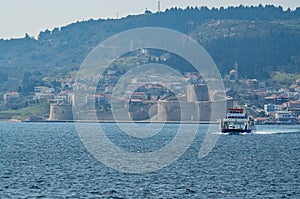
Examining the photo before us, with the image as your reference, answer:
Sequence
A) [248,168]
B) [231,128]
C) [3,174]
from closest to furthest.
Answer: [3,174] → [248,168] → [231,128]

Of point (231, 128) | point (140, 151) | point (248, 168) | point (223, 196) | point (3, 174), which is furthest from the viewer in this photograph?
point (231, 128)

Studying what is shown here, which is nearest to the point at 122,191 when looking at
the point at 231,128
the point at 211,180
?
the point at 211,180

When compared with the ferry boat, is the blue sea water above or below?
below

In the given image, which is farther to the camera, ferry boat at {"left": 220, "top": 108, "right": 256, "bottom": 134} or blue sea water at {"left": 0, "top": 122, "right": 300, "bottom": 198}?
ferry boat at {"left": 220, "top": 108, "right": 256, "bottom": 134}

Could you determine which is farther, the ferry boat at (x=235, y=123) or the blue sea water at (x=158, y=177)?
the ferry boat at (x=235, y=123)

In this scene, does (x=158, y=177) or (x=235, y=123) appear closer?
(x=158, y=177)

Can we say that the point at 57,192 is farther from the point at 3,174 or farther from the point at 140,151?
the point at 140,151

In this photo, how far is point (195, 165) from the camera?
90250mm

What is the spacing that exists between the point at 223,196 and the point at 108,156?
36.3 meters

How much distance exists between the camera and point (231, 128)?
163m

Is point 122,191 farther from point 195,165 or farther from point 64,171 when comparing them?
point 195,165

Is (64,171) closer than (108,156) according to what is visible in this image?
Yes

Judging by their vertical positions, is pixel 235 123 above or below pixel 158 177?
above

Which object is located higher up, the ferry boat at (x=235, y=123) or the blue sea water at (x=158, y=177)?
the ferry boat at (x=235, y=123)
